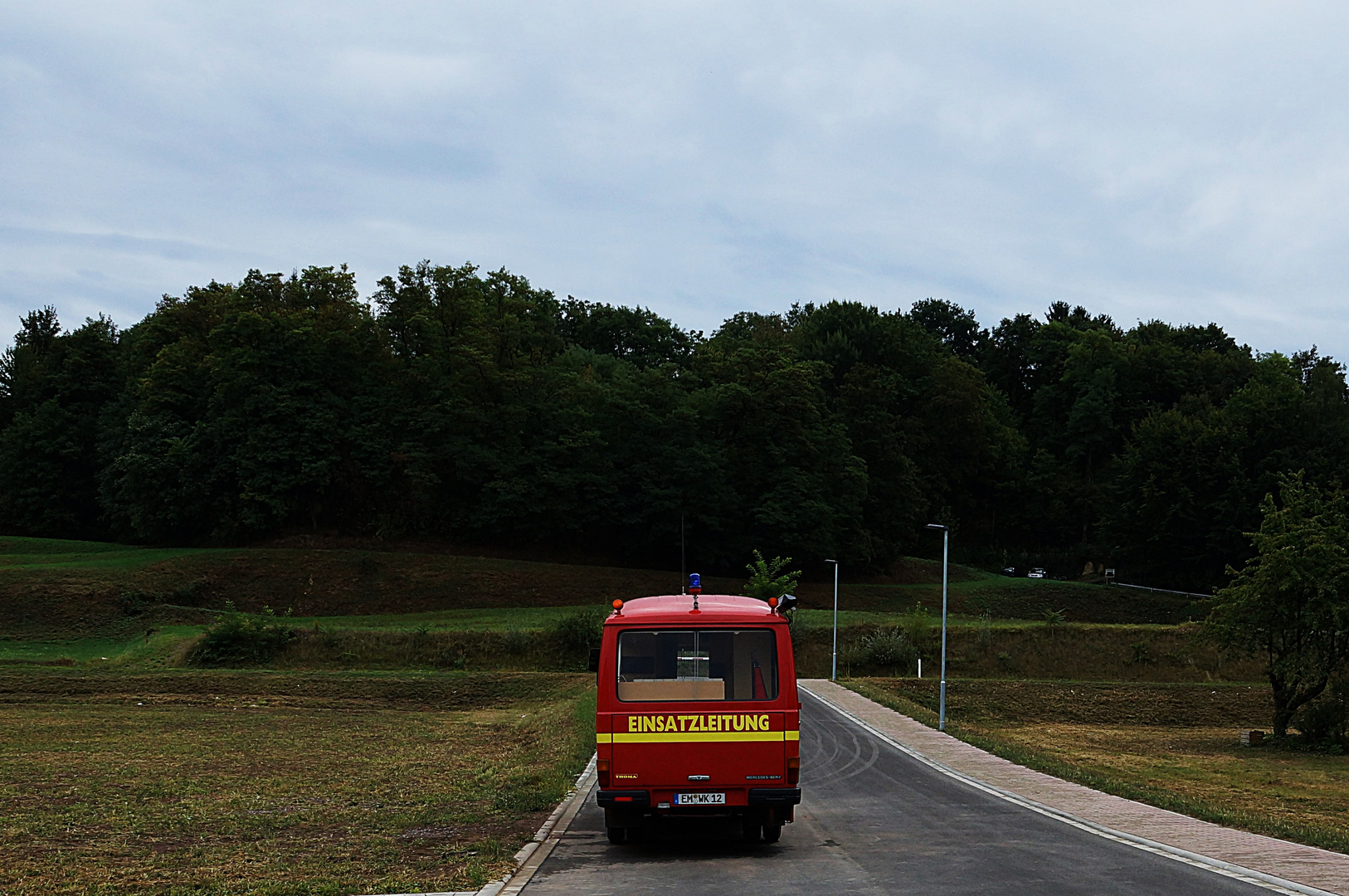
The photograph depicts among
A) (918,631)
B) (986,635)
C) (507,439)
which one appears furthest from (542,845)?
(507,439)

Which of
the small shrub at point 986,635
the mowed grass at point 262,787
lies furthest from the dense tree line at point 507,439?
the mowed grass at point 262,787

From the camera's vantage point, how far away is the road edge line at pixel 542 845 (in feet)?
37.5

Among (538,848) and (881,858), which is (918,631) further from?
(538,848)

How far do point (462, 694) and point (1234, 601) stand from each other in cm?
2636

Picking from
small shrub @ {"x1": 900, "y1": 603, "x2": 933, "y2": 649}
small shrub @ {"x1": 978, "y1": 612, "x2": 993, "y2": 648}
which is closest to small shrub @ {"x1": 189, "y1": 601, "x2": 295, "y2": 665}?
small shrub @ {"x1": 900, "y1": 603, "x2": 933, "y2": 649}

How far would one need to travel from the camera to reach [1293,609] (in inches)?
1449

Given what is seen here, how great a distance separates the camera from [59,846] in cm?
1333

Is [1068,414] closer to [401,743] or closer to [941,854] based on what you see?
[401,743]

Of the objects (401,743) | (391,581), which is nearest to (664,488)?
(391,581)

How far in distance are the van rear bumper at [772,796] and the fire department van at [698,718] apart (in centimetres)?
1

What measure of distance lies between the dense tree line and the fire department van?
207 feet

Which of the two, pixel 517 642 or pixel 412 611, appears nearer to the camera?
pixel 517 642

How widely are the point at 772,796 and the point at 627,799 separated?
167cm

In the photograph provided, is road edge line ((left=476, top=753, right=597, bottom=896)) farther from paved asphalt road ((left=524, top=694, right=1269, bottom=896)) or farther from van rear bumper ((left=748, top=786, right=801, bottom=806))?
van rear bumper ((left=748, top=786, right=801, bottom=806))
